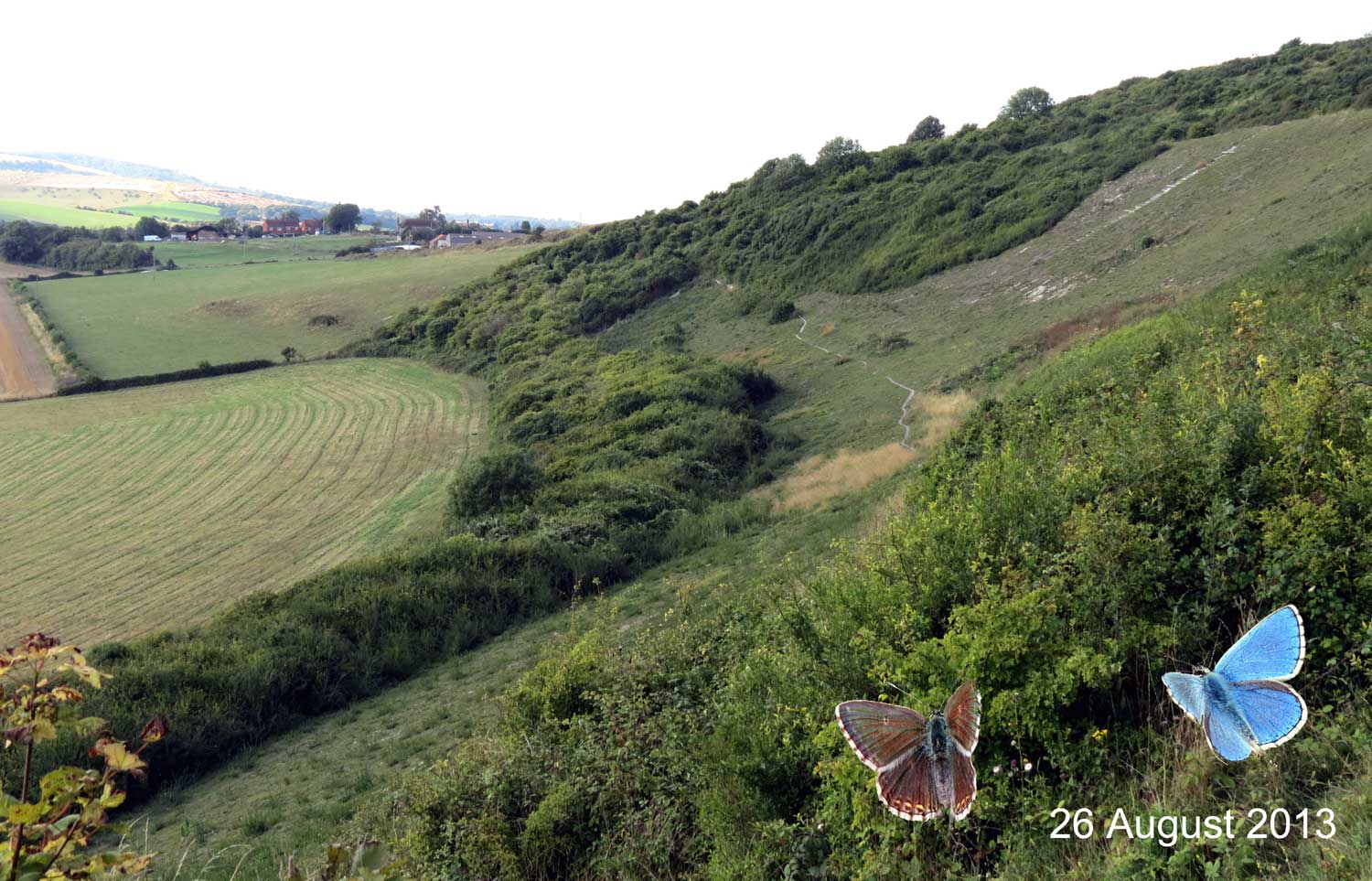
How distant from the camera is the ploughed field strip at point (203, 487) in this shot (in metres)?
21.4

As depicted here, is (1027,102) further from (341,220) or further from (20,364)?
(341,220)

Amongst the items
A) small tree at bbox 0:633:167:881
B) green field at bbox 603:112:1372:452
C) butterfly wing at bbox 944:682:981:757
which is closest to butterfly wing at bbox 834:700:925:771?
butterfly wing at bbox 944:682:981:757

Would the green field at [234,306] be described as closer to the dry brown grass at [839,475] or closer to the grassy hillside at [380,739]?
the dry brown grass at [839,475]

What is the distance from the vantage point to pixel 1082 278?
2686 cm

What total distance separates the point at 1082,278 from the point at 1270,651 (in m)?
27.0

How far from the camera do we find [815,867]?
14.5 feet

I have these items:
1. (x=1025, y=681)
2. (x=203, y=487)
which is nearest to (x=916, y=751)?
(x=1025, y=681)

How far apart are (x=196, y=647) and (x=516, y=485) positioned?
10691mm

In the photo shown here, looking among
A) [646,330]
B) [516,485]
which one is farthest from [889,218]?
[516,485]

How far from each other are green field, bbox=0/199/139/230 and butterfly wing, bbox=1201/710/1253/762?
165 metres

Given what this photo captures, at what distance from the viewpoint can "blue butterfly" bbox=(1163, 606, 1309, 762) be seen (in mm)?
2986

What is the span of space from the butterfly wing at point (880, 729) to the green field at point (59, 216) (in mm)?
163678

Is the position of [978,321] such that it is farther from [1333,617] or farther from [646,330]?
[1333,617]

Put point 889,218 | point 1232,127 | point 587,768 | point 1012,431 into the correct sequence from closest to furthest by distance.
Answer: point 587,768 → point 1012,431 → point 1232,127 → point 889,218
